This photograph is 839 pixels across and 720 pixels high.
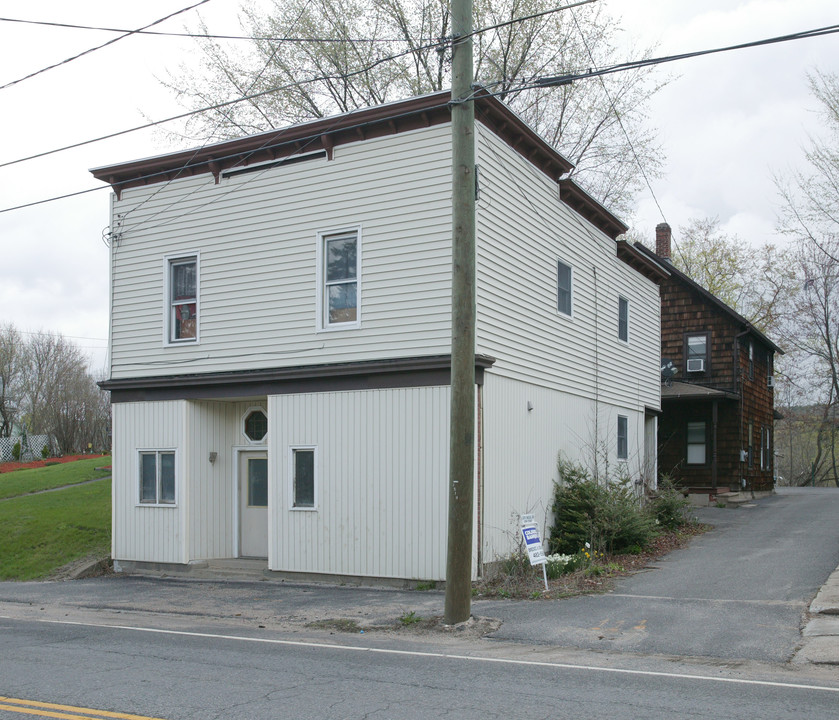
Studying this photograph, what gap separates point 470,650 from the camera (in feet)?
31.6

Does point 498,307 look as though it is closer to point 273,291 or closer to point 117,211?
point 273,291

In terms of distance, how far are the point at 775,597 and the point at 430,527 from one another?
5316 mm

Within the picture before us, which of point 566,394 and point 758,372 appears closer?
point 566,394

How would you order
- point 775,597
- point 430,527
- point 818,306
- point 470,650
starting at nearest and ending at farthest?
point 470,650 < point 775,597 < point 430,527 < point 818,306

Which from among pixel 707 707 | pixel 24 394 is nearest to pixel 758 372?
pixel 707 707

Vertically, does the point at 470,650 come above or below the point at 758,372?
below

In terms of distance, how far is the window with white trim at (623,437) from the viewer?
22.2 m

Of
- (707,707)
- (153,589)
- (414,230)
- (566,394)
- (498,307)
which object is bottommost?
(153,589)

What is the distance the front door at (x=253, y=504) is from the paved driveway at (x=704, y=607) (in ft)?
20.8

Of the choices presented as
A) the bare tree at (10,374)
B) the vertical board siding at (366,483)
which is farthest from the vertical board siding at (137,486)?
the bare tree at (10,374)

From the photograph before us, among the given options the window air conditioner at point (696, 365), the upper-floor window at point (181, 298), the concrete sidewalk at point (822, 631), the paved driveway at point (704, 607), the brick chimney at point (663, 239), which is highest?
the brick chimney at point (663, 239)

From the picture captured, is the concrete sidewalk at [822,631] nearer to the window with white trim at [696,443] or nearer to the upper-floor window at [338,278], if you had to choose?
the upper-floor window at [338,278]

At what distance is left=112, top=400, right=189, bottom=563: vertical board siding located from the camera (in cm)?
1706

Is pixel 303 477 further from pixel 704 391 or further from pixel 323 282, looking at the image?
pixel 704 391
